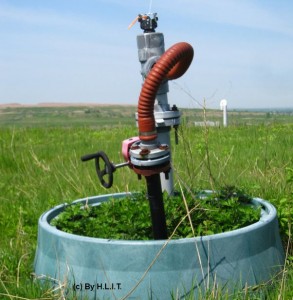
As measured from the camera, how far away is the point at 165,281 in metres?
2.07

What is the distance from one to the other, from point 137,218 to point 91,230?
0.24m

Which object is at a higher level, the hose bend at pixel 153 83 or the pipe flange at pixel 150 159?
the hose bend at pixel 153 83

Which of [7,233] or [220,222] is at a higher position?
[220,222]

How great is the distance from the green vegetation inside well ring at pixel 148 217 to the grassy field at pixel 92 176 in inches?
6.2

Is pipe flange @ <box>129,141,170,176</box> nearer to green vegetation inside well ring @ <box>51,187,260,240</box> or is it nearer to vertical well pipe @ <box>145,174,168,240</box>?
vertical well pipe @ <box>145,174,168,240</box>

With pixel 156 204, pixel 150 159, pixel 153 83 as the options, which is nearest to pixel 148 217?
pixel 156 204

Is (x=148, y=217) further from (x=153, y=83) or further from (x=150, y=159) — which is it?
(x=153, y=83)

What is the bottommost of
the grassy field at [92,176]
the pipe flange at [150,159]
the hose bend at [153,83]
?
the grassy field at [92,176]

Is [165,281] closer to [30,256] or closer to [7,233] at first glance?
[30,256]

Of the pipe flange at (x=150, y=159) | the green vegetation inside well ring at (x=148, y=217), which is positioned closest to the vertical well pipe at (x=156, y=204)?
the pipe flange at (x=150, y=159)

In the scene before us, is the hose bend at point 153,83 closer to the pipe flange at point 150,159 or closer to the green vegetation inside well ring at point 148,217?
the pipe flange at point 150,159

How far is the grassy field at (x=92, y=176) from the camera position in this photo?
2746 mm

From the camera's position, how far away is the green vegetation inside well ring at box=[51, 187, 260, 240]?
99.1 inches

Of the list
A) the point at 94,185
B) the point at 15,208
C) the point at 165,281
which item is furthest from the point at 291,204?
the point at 15,208
